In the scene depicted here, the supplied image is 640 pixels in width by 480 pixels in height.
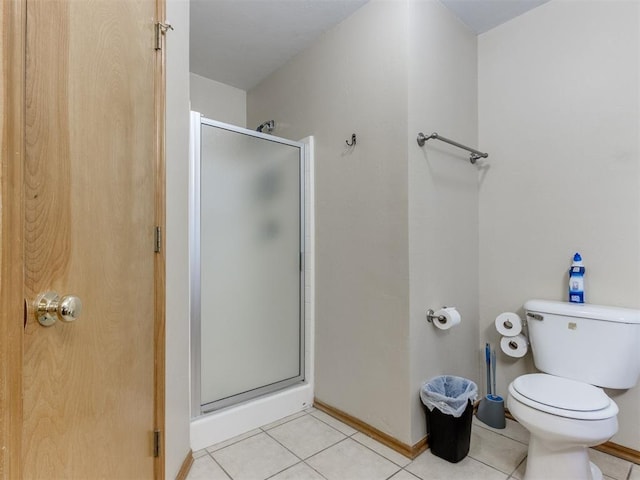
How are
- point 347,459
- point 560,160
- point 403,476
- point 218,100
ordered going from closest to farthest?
point 403,476 → point 347,459 → point 560,160 → point 218,100

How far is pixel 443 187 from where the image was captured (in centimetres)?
195

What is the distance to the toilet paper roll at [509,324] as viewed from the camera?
1919 millimetres

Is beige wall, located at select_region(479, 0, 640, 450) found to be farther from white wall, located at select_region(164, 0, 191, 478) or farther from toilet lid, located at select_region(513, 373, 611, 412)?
white wall, located at select_region(164, 0, 191, 478)

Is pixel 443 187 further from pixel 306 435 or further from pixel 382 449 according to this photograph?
pixel 306 435

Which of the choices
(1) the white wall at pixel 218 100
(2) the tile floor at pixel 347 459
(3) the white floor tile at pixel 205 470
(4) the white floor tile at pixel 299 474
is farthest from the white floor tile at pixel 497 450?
(1) the white wall at pixel 218 100

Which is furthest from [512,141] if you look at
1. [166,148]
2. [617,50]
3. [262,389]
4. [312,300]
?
[262,389]

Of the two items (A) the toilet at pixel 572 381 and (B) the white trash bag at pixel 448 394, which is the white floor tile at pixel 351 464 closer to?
(B) the white trash bag at pixel 448 394

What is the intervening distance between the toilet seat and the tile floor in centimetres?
41

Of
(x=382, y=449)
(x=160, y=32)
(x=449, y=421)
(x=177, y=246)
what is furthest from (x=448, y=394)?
(x=160, y=32)

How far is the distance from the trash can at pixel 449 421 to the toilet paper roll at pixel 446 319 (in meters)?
0.32

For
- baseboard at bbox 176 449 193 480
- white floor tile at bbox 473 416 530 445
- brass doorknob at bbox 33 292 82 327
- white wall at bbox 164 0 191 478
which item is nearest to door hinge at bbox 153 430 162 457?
white wall at bbox 164 0 191 478

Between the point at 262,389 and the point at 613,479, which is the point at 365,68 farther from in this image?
the point at 613,479

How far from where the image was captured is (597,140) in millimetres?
1777

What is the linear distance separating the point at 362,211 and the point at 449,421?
3.71 ft
